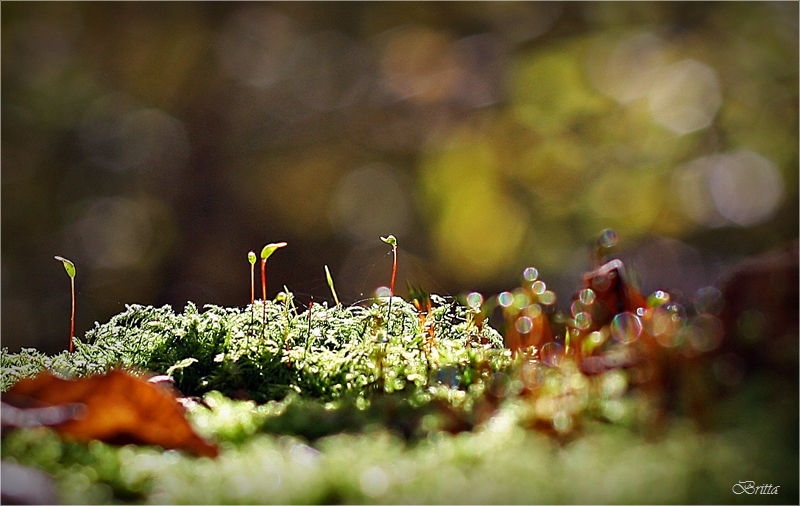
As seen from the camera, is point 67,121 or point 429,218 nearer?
point 429,218

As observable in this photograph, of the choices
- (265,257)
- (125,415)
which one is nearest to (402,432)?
(125,415)

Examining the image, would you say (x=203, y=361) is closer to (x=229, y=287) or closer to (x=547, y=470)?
(x=547, y=470)

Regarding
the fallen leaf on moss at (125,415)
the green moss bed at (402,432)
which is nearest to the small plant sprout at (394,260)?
the green moss bed at (402,432)

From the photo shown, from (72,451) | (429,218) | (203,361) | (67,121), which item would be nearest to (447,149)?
(429,218)

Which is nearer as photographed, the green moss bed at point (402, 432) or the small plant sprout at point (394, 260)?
the green moss bed at point (402, 432)

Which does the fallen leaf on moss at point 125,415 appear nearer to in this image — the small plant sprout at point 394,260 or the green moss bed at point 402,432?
the green moss bed at point 402,432

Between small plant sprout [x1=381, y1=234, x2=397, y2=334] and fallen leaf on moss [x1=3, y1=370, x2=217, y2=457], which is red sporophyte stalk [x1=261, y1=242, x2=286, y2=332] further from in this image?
fallen leaf on moss [x1=3, y1=370, x2=217, y2=457]
